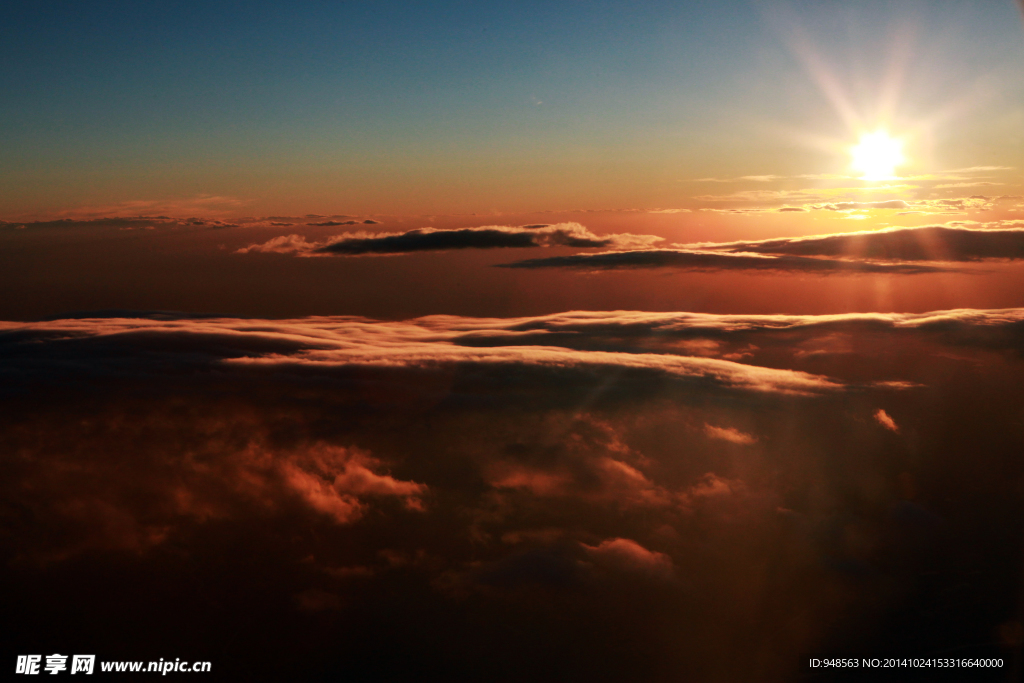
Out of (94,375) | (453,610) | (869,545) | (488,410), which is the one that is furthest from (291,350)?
(869,545)

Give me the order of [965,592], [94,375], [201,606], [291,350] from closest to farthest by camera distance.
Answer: [94,375], [291,350], [965,592], [201,606]

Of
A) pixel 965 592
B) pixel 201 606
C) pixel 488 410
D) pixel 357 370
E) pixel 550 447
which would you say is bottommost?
pixel 201 606

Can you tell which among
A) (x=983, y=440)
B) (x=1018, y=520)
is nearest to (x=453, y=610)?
(x=1018, y=520)

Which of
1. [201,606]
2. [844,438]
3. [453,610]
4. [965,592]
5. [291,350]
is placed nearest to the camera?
[291,350]

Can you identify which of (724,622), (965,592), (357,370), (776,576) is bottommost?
(724,622)

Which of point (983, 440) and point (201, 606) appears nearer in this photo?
point (201, 606)

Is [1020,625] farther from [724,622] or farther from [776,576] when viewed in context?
[724,622]

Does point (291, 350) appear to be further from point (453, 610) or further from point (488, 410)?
point (453, 610)

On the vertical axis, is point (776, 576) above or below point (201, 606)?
above

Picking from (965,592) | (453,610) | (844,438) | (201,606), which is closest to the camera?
(965,592)
